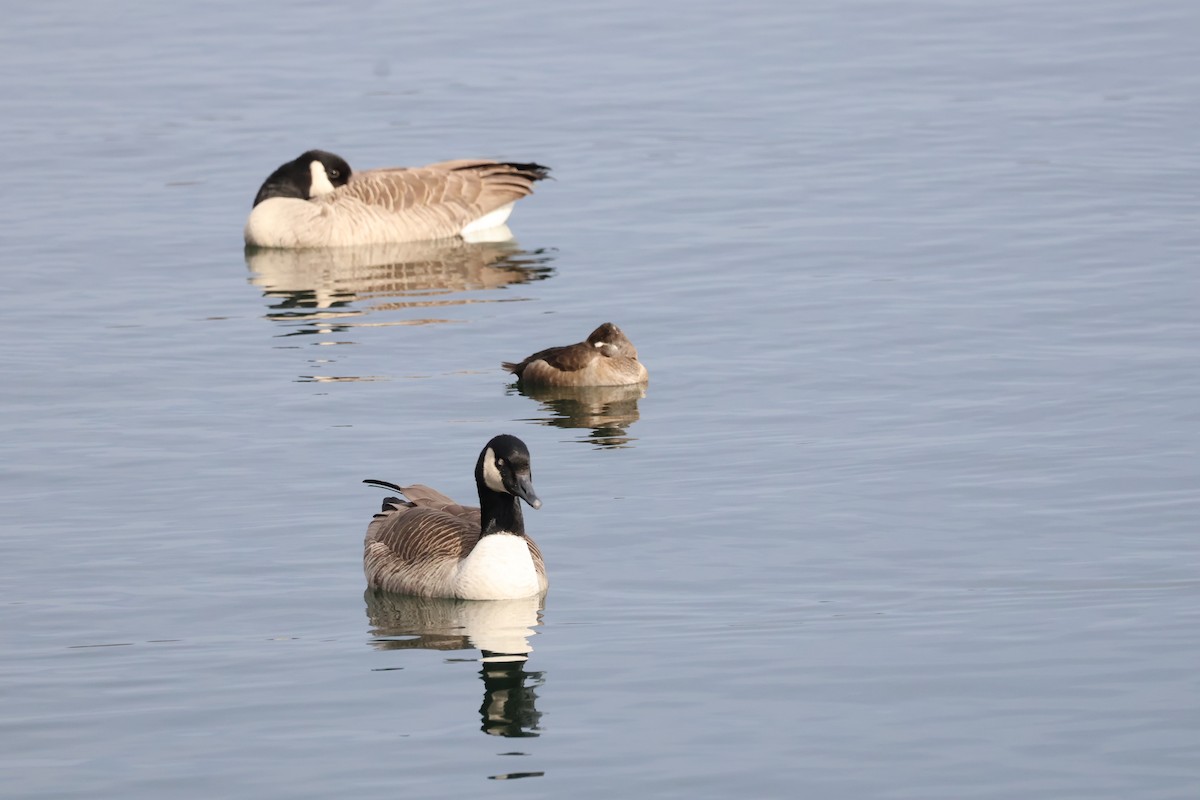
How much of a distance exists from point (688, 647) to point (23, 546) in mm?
5036

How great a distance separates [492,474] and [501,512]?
300mm

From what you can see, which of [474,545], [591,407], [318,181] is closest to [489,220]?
[318,181]

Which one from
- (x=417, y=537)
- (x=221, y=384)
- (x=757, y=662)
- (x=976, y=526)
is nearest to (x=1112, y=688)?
(x=757, y=662)

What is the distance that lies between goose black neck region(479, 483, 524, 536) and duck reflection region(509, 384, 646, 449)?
413 centimetres

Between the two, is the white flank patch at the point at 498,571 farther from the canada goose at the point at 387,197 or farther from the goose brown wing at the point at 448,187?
the goose brown wing at the point at 448,187

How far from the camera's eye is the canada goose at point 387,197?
27.2m

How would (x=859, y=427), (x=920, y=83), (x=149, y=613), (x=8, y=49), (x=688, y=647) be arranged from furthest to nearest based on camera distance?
(x=8, y=49) < (x=920, y=83) < (x=859, y=427) < (x=149, y=613) < (x=688, y=647)

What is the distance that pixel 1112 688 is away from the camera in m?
11.4

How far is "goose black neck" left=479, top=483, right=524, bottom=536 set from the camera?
1337 cm

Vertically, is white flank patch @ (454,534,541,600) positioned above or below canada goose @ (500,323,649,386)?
below

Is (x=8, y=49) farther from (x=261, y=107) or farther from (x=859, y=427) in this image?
(x=859, y=427)

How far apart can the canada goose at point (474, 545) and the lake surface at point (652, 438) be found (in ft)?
0.73

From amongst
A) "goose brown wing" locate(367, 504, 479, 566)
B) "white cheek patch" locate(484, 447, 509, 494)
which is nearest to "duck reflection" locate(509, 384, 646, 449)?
"goose brown wing" locate(367, 504, 479, 566)

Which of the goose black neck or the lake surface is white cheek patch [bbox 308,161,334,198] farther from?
the goose black neck
